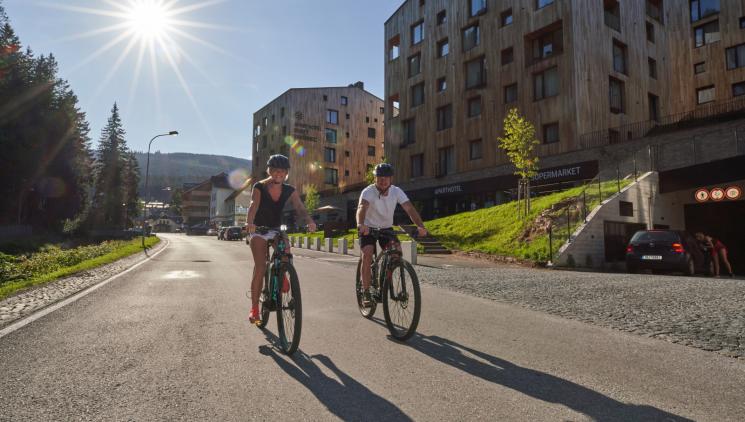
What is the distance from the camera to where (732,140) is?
60.1ft

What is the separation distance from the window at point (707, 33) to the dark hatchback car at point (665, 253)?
1173 inches

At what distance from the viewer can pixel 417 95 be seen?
37719 mm

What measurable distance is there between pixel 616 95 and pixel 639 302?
84.9 feet

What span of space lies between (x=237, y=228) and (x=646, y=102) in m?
37.4

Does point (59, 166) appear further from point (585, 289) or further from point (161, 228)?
point (161, 228)

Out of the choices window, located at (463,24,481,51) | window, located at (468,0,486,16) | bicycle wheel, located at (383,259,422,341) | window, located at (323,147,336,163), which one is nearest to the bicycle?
bicycle wheel, located at (383,259,422,341)

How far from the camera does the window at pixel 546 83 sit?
1080 inches

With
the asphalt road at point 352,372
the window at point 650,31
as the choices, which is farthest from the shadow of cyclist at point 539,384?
the window at point 650,31

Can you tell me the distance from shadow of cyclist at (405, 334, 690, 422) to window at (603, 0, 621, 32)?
102 feet

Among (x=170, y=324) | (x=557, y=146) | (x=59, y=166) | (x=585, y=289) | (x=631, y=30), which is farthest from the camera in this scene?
(x=59, y=166)

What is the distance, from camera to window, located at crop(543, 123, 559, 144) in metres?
27.1

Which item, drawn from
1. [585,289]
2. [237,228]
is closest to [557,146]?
[585,289]

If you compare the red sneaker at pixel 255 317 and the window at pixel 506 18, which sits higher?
the window at pixel 506 18

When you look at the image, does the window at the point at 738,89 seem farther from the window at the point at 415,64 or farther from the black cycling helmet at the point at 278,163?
the black cycling helmet at the point at 278,163
